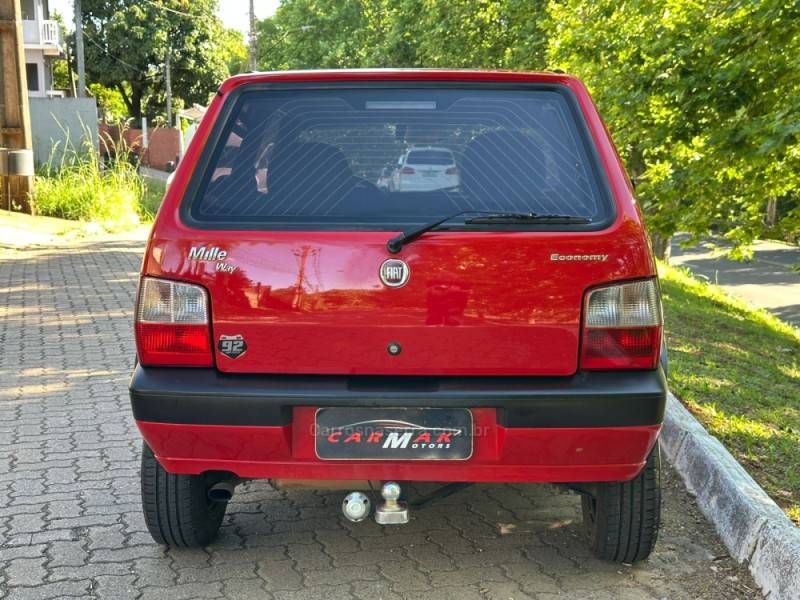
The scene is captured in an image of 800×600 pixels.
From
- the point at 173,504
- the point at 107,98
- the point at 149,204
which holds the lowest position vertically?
the point at 149,204

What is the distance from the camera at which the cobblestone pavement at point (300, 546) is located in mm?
3828

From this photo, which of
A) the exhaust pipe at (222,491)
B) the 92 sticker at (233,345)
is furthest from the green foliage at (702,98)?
the 92 sticker at (233,345)

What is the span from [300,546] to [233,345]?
3.69ft

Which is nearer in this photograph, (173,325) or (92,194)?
(173,325)

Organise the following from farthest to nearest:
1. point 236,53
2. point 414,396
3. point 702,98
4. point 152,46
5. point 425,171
Result: point 236,53
point 152,46
point 702,98
point 425,171
point 414,396

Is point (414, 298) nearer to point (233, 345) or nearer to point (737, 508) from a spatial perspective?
point (233, 345)

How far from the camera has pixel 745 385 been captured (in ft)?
25.2

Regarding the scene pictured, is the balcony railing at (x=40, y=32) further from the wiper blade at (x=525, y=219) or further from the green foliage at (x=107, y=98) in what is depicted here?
the wiper blade at (x=525, y=219)

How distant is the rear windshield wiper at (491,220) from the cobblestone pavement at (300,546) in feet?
4.13

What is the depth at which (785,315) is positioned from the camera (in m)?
24.6

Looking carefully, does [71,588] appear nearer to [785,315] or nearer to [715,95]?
[715,95]

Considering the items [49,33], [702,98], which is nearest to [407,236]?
[702,98]

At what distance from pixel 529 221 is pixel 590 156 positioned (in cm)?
33

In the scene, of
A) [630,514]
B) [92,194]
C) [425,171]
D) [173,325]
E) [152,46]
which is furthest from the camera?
[152,46]
